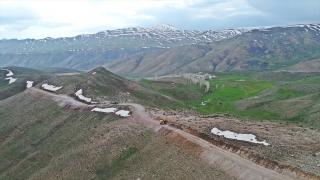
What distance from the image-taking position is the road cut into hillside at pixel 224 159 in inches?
1458

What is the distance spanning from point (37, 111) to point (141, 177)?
178 feet

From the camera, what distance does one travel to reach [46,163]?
6200 cm

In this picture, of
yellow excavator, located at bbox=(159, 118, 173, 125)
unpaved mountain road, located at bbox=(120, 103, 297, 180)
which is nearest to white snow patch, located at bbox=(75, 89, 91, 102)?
yellow excavator, located at bbox=(159, 118, 173, 125)

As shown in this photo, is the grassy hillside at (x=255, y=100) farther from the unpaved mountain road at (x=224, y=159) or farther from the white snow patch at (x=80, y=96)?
the white snow patch at (x=80, y=96)

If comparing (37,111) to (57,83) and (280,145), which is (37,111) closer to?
(57,83)

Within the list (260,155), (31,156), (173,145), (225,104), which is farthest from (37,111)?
(225,104)

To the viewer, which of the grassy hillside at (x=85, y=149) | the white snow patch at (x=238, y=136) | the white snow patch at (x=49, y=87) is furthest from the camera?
the white snow patch at (x=49, y=87)

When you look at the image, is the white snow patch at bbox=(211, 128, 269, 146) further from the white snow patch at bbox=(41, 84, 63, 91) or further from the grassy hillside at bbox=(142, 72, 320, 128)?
the white snow patch at bbox=(41, 84, 63, 91)

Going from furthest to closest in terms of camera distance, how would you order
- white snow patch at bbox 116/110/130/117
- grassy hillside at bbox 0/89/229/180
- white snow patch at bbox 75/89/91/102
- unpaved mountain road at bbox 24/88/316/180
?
white snow patch at bbox 75/89/91/102 → white snow patch at bbox 116/110/130/117 → grassy hillside at bbox 0/89/229/180 → unpaved mountain road at bbox 24/88/316/180

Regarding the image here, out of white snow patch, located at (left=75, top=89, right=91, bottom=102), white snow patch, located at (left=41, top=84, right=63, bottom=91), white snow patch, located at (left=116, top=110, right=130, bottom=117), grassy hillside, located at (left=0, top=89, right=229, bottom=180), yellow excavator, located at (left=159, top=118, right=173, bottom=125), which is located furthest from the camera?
white snow patch, located at (left=41, top=84, right=63, bottom=91)

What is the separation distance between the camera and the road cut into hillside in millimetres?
37031

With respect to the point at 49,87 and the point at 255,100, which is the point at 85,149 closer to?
the point at 49,87

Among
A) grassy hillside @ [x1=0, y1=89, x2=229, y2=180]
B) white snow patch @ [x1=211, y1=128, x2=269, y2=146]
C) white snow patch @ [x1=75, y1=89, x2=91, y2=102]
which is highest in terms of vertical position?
white snow patch @ [x1=211, y1=128, x2=269, y2=146]

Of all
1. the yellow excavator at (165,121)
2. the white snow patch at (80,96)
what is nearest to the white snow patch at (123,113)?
the yellow excavator at (165,121)
